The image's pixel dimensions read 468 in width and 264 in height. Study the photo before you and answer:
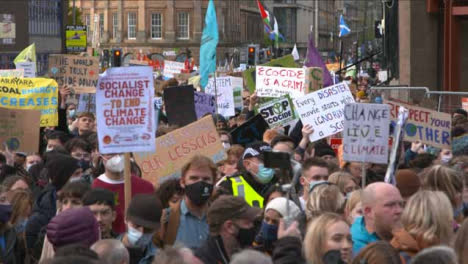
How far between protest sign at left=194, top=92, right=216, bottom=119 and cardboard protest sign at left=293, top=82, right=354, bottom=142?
3993 mm

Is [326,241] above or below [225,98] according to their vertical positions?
below

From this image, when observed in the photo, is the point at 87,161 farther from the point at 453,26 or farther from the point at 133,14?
the point at 133,14

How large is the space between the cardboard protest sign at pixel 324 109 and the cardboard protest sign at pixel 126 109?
416 cm

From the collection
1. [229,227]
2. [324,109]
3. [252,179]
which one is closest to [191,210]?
[229,227]

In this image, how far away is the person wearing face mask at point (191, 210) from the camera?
7.54 metres

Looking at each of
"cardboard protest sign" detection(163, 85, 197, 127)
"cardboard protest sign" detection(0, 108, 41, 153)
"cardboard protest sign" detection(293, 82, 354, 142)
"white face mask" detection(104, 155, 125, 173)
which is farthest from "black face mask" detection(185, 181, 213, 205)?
"cardboard protest sign" detection(163, 85, 197, 127)

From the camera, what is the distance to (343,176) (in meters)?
8.72

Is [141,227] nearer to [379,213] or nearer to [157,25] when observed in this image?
[379,213]

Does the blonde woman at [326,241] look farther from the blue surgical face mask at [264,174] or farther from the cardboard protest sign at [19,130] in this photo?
the cardboard protest sign at [19,130]

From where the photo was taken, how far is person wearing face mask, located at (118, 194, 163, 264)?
6984mm

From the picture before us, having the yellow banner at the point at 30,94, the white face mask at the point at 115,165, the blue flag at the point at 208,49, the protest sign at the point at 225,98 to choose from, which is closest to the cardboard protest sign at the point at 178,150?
the white face mask at the point at 115,165

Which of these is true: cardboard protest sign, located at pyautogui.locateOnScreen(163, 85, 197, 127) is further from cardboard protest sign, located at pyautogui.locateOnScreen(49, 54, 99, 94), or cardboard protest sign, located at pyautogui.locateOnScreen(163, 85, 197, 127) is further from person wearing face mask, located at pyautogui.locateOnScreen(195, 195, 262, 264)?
person wearing face mask, located at pyautogui.locateOnScreen(195, 195, 262, 264)

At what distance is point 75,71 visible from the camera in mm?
17156

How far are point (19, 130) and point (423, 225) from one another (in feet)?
20.9
